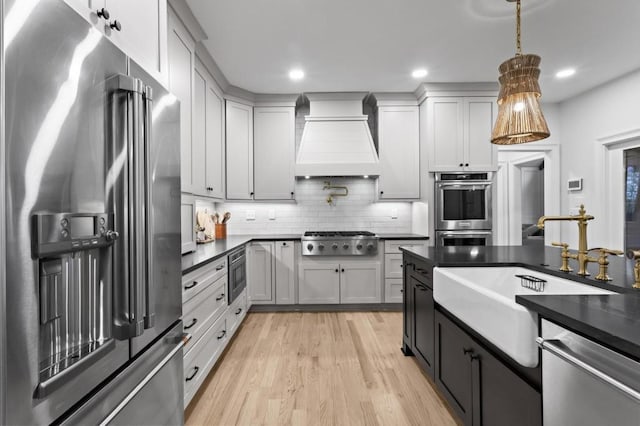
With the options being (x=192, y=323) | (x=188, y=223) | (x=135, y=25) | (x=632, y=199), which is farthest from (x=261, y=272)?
(x=632, y=199)

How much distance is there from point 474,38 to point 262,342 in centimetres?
340

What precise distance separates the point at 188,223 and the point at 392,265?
2416 mm

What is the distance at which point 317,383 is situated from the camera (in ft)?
7.41

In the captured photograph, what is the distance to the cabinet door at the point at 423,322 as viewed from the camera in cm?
209

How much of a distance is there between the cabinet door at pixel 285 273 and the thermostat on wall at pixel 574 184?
3836 millimetres

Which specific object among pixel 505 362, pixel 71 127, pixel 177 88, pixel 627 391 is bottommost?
pixel 505 362

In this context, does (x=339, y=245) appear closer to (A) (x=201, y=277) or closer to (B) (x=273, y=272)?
(B) (x=273, y=272)

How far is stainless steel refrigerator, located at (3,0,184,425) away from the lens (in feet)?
2.10

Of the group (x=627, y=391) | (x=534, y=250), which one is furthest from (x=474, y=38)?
(x=627, y=391)

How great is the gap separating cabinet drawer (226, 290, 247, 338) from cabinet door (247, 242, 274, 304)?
27cm

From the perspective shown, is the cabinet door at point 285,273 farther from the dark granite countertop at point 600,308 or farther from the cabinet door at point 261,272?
the dark granite countertop at point 600,308

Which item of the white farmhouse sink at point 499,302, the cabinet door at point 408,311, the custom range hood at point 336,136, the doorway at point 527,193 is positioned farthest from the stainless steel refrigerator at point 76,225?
the doorway at point 527,193

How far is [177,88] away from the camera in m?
2.32

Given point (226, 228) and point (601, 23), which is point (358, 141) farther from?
point (601, 23)
